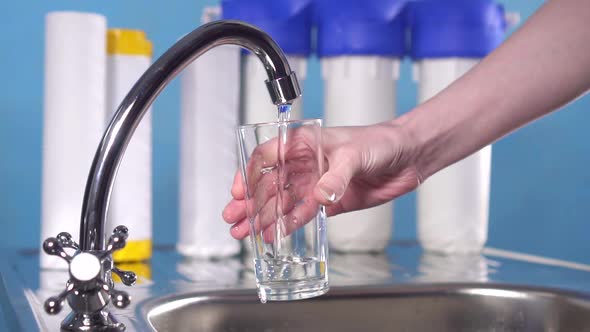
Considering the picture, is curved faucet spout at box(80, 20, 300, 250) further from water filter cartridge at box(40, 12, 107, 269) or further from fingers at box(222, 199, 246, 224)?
water filter cartridge at box(40, 12, 107, 269)

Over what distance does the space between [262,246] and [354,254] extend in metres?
0.60

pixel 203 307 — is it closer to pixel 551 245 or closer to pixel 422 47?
pixel 422 47

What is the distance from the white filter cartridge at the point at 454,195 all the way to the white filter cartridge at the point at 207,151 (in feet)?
0.99

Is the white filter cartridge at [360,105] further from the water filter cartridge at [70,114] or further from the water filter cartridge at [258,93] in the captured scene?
the water filter cartridge at [70,114]

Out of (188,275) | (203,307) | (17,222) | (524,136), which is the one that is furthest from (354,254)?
(524,136)

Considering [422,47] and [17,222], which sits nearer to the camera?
[422,47]

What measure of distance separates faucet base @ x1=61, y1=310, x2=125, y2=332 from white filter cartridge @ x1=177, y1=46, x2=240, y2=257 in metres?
0.54

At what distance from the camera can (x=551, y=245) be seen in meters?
1.83

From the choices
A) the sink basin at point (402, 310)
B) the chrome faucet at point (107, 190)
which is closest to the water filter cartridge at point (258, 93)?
the sink basin at point (402, 310)

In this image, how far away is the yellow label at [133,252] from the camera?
3.70 ft

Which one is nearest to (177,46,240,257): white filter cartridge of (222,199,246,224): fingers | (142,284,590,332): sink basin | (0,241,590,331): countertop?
(0,241,590,331): countertop

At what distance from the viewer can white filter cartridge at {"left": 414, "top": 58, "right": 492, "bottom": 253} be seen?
1.27 m

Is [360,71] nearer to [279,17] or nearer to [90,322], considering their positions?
[279,17]

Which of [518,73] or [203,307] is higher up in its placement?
[518,73]
